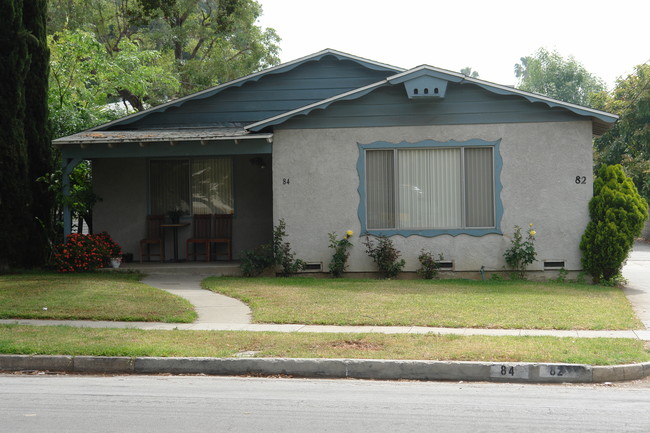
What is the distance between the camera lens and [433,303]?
12.2m

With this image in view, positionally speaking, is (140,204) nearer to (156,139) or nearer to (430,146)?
(156,139)

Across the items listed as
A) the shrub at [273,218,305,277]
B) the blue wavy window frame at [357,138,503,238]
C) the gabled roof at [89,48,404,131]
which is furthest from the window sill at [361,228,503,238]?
the gabled roof at [89,48,404,131]

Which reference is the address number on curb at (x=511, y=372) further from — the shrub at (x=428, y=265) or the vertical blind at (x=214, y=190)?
the vertical blind at (x=214, y=190)

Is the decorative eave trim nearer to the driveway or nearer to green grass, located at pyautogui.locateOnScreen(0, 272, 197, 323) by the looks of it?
green grass, located at pyautogui.locateOnScreen(0, 272, 197, 323)

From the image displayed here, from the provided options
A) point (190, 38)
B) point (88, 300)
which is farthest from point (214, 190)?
point (190, 38)

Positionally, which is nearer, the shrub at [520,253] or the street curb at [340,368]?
the street curb at [340,368]

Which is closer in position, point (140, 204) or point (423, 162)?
point (423, 162)

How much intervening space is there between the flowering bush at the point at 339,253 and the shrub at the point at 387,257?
17.2 inches

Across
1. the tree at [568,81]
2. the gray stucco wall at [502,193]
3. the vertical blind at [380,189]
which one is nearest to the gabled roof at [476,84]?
the gray stucco wall at [502,193]

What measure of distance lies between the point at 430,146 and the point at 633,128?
20.5 metres

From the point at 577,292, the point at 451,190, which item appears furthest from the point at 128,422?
the point at 451,190

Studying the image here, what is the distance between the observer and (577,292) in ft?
45.1

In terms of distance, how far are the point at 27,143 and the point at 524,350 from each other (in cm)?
1313

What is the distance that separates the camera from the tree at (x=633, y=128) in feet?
104
